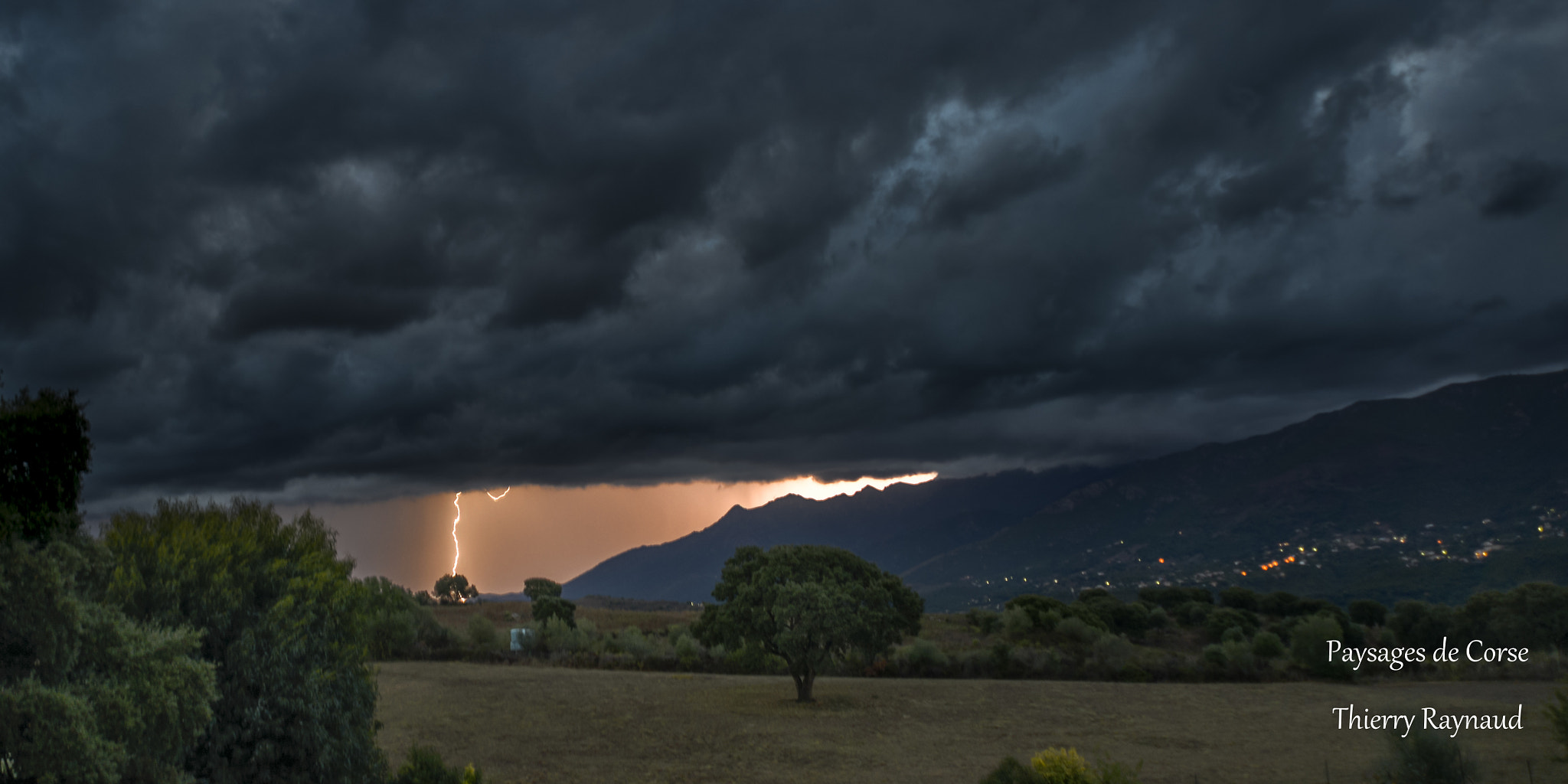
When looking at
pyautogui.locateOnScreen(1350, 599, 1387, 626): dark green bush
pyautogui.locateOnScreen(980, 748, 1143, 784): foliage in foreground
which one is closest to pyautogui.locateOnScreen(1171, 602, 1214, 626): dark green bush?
pyautogui.locateOnScreen(1350, 599, 1387, 626): dark green bush

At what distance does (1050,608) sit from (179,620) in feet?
241

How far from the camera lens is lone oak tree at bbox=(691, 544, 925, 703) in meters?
34.6

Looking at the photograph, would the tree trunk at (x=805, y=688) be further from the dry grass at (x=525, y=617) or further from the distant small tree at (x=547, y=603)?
the dry grass at (x=525, y=617)

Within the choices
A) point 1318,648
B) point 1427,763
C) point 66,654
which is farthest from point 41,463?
point 1318,648

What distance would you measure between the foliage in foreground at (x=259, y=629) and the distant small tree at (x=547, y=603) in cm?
5373

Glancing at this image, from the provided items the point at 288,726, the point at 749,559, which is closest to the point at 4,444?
the point at 288,726

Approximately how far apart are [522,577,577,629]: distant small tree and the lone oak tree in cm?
3408

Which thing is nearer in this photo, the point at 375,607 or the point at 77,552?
the point at 77,552

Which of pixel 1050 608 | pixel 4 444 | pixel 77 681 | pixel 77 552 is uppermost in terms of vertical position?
pixel 4 444

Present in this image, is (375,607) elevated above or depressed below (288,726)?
above

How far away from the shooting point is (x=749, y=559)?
39.7 m

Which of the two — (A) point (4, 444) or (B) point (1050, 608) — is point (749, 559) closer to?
(A) point (4, 444)

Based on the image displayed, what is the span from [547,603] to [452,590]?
6604 centimetres

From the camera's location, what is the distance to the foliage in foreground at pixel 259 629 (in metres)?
14.4
